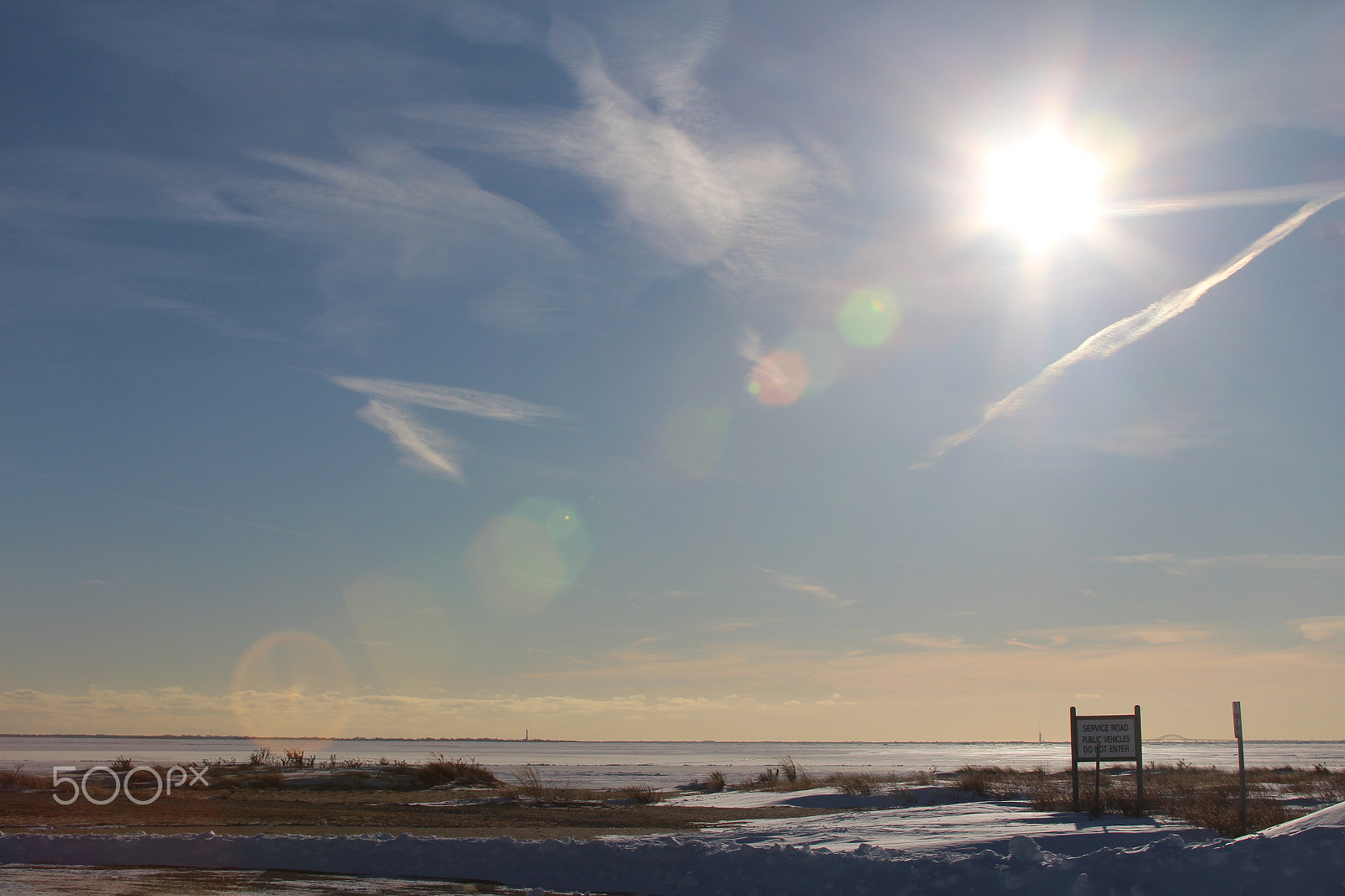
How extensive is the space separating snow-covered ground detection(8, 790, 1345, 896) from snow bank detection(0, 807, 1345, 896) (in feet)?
0.06

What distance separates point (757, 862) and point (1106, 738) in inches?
471

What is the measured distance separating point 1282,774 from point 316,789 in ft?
146

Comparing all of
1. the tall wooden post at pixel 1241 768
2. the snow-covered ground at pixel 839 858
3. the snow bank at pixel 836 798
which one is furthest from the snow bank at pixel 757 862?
the snow bank at pixel 836 798

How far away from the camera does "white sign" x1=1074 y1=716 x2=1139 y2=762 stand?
67.3ft

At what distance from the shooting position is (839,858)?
12.3 m

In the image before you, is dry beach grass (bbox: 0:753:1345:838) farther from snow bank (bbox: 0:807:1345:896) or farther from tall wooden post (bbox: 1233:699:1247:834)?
snow bank (bbox: 0:807:1345:896)

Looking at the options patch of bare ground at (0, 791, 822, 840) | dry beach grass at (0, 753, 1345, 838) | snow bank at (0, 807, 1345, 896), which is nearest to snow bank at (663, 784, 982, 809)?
dry beach grass at (0, 753, 1345, 838)

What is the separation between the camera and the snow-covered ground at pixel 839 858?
10.5 m

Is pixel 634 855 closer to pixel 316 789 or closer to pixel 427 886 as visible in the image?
pixel 427 886

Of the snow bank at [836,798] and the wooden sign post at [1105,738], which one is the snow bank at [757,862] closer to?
the wooden sign post at [1105,738]

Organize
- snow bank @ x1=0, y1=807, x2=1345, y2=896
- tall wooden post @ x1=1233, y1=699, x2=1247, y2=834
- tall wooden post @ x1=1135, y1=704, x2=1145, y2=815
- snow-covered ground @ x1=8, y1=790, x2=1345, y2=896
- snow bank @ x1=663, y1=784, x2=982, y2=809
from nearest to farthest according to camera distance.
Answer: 1. snow bank @ x1=0, y1=807, x2=1345, y2=896
2. snow-covered ground @ x1=8, y1=790, x2=1345, y2=896
3. tall wooden post @ x1=1233, y1=699, x2=1247, y2=834
4. tall wooden post @ x1=1135, y1=704, x2=1145, y2=815
5. snow bank @ x1=663, y1=784, x2=982, y2=809

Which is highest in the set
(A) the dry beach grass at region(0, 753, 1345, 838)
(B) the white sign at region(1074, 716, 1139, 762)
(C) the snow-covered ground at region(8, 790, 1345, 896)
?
(B) the white sign at region(1074, 716, 1139, 762)

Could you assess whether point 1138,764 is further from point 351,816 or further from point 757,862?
point 351,816

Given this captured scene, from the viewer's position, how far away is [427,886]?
41.9ft
